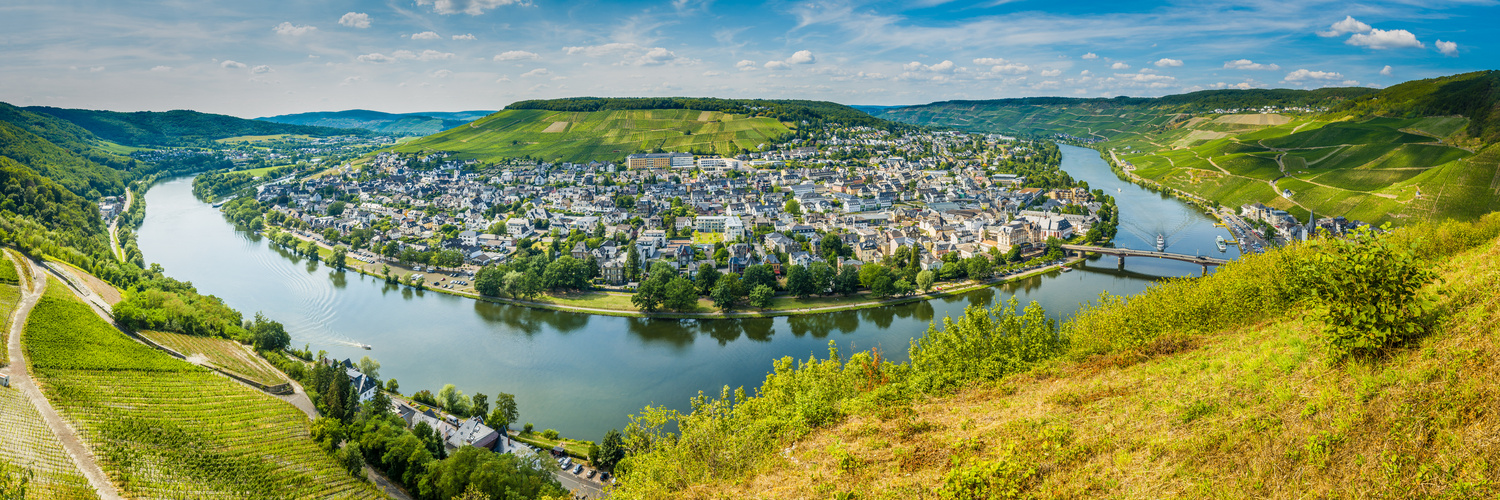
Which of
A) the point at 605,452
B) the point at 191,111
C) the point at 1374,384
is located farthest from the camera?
the point at 191,111

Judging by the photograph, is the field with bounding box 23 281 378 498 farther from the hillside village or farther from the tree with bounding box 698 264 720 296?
the hillside village

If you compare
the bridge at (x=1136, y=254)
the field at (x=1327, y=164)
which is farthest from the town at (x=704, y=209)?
the field at (x=1327, y=164)

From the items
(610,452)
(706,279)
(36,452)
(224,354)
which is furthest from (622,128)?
(36,452)

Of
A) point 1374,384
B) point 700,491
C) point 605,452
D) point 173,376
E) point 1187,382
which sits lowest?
point 605,452

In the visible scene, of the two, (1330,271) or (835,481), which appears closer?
(1330,271)

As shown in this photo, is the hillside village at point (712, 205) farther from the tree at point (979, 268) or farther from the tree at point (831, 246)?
the tree at point (979, 268)

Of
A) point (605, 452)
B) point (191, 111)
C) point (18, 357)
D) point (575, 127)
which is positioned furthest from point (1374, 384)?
point (191, 111)

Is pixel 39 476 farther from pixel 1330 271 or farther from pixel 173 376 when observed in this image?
pixel 1330 271
